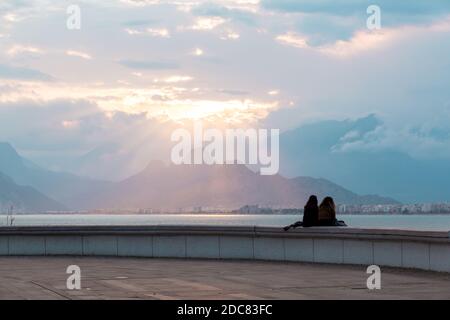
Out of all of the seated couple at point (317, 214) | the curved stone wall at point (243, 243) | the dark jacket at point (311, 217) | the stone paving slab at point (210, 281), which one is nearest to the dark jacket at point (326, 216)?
the seated couple at point (317, 214)

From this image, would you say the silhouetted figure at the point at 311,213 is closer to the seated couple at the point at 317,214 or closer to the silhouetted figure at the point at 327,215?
→ the seated couple at the point at 317,214

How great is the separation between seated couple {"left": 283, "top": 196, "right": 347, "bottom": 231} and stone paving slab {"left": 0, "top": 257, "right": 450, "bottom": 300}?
3.52ft

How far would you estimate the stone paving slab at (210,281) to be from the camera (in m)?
13.3

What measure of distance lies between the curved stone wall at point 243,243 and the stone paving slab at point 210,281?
43 centimetres

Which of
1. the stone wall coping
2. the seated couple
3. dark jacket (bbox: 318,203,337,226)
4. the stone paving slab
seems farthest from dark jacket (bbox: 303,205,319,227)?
the stone paving slab

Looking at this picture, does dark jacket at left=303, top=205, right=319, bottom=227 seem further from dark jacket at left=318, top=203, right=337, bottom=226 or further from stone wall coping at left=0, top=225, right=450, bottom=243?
stone wall coping at left=0, top=225, right=450, bottom=243

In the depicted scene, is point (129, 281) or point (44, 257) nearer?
point (129, 281)

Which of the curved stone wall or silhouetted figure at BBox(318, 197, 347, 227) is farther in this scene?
silhouetted figure at BBox(318, 197, 347, 227)

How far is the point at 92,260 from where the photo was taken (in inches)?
816

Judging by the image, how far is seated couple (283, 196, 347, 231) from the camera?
1992 cm

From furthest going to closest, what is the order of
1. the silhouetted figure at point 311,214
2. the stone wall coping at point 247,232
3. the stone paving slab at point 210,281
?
the silhouetted figure at point 311,214
the stone wall coping at point 247,232
the stone paving slab at point 210,281
